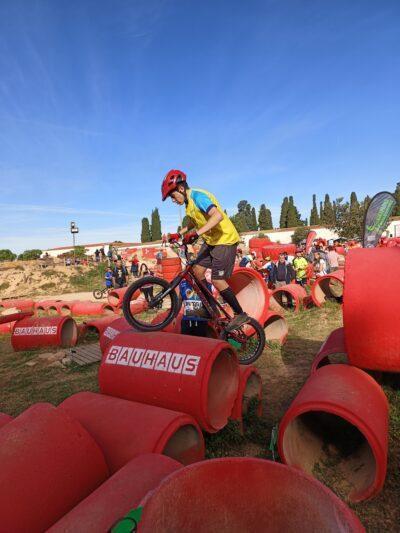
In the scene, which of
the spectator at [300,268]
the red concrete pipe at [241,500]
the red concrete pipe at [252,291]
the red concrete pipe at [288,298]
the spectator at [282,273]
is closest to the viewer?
the red concrete pipe at [241,500]

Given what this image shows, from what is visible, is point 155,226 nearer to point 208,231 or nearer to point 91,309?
point 91,309

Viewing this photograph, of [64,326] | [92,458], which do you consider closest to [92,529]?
[92,458]

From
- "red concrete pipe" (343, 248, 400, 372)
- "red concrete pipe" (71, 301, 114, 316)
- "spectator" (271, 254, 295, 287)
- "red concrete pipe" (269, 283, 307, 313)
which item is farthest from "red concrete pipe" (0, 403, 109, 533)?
"spectator" (271, 254, 295, 287)

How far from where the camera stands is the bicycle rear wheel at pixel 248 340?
4.97 meters

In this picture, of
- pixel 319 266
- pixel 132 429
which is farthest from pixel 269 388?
pixel 319 266

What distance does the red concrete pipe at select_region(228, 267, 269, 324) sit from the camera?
6.76 m

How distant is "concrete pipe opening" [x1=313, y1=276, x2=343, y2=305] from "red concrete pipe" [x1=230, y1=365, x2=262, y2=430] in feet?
21.8

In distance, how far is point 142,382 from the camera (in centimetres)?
352

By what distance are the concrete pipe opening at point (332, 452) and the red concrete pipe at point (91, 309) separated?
10799mm

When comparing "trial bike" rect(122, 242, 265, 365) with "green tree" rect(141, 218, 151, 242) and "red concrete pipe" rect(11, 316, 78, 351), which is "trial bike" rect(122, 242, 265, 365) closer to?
Answer: "red concrete pipe" rect(11, 316, 78, 351)

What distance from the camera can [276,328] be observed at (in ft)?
24.9

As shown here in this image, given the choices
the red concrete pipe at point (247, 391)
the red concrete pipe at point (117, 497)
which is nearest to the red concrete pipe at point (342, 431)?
the red concrete pipe at point (247, 391)

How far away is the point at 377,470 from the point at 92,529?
6.93 ft

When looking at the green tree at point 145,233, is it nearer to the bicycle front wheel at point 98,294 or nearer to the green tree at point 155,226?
the green tree at point 155,226
